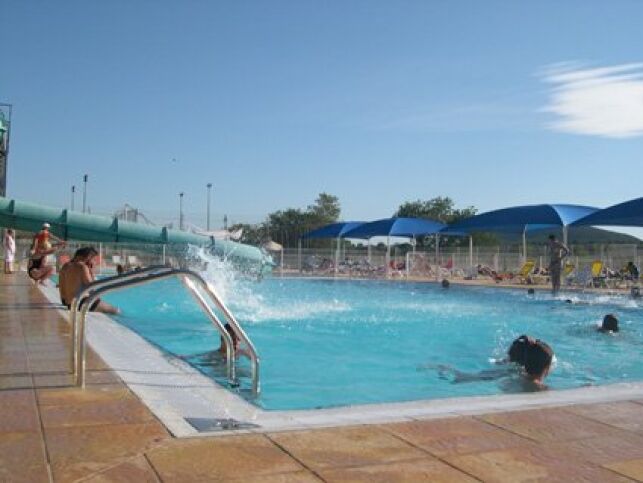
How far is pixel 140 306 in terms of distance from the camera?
15.1 m

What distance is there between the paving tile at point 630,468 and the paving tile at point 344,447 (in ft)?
2.74

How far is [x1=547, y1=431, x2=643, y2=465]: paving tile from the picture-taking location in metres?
3.25

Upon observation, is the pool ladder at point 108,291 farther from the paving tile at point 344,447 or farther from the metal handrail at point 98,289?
the paving tile at point 344,447

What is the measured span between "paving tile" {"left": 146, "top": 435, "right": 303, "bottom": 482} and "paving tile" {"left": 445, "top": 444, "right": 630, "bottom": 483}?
0.78 metres

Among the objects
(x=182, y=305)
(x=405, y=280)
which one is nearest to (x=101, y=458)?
(x=182, y=305)

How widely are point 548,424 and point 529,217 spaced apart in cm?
2017

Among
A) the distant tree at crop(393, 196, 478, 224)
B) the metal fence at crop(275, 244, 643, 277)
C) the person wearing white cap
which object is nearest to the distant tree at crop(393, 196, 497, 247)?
the distant tree at crop(393, 196, 478, 224)

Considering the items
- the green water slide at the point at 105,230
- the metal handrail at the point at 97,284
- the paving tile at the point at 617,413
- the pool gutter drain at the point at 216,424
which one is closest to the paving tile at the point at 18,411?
the metal handrail at the point at 97,284

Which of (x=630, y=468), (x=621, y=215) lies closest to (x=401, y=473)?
(x=630, y=468)

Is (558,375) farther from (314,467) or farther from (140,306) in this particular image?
(140,306)

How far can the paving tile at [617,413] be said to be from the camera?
3.88 metres

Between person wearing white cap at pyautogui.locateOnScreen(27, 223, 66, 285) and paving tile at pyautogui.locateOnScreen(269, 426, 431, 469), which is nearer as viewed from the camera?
paving tile at pyautogui.locateOnScreen(269, 426, 431, 469)

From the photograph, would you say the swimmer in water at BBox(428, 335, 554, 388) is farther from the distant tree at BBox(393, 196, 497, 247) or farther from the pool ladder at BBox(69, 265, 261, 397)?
the distant tree at BBox(393, 196, 497, 247)

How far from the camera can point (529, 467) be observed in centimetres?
309
